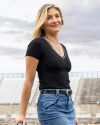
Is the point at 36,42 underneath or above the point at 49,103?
above

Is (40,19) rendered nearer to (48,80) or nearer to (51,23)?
→ (51,23)

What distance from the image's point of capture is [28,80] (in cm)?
170

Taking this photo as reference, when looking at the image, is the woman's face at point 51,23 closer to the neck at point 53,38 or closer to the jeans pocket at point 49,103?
the neck at point 53,38

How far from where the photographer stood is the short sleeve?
1696 millimetres

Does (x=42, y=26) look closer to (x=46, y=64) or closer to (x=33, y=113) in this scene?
(x=46, y=64)

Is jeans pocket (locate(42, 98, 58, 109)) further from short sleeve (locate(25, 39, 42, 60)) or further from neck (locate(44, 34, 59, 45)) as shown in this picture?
neck (locate(44, 34, 59, 45))

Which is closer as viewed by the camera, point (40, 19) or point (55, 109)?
point (55, 109)

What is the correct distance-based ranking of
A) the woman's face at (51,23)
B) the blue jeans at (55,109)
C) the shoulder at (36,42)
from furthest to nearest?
the woman's face at (51,23), the shoulder at (36,42), the blue jeans at (55,109)

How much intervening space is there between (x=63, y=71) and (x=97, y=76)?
24.5 m

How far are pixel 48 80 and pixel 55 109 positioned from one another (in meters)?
0.21

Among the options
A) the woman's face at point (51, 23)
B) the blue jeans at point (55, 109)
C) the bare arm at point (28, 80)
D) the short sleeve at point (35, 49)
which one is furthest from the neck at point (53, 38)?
the blue jeans at point (55, 109)

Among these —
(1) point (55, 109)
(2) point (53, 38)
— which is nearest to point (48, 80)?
(1) point (55, 109)

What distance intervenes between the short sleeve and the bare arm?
0.03 m

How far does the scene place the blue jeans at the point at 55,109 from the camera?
1604 mm
